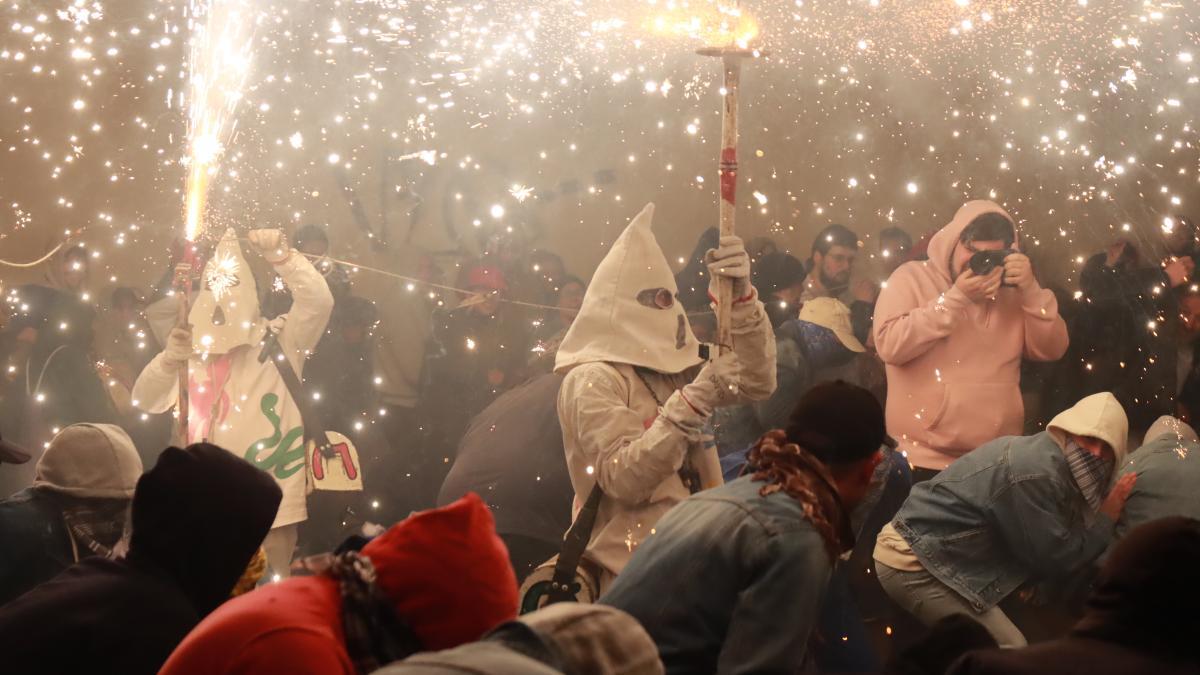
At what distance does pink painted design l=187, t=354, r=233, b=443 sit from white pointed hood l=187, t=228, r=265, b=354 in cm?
7

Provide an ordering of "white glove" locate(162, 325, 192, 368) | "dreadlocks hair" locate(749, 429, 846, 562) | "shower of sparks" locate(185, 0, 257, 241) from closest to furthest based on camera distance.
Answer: "dreadlocks hair" locate(749, 429, 846, 562), "white glove" locate(162, 325, 192, 368), "shower of sparks" locate(185, 0, 257, 241)

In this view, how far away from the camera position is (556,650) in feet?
5.98

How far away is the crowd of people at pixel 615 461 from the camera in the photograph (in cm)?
218

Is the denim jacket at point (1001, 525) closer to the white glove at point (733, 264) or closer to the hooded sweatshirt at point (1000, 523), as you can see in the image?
the hooded sweatshirt at point (1000, 523)

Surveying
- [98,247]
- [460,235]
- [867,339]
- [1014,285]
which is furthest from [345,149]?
[1014,285]

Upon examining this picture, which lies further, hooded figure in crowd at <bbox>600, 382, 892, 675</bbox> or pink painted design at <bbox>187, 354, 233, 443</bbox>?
pink painted design at <bbox>187, 354, 233, 443</bbox>

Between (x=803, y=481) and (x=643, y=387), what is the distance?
1238mm

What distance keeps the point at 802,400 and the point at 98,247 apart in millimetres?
4239

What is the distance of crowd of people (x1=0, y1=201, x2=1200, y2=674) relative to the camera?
2180mm

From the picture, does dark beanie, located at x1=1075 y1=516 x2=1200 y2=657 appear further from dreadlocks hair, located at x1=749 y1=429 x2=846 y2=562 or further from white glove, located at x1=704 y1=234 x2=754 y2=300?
white glove, located at x1=704 y1=234 x2=754 y2=300

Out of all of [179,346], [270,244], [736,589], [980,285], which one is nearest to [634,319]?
[736,589]

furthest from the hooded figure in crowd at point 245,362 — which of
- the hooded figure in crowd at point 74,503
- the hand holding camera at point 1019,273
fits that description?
the hand holding camera at point 1019,273

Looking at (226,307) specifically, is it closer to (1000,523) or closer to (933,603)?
(933,603)

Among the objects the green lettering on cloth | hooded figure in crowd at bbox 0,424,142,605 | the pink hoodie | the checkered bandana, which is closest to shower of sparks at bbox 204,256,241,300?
the green lettering on cloth
